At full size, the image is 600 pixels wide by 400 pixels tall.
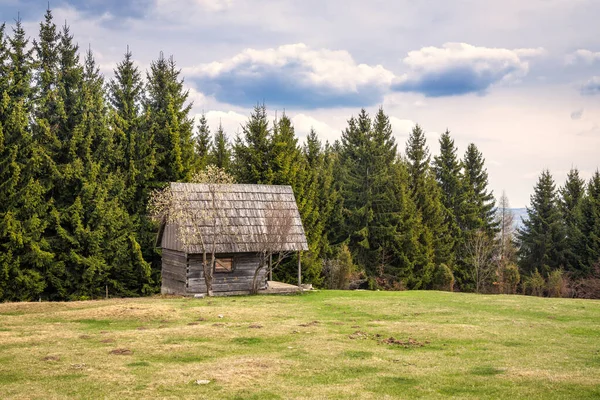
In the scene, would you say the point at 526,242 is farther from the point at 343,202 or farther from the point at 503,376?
the point at 503,376

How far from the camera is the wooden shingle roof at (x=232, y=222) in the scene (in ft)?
100.0

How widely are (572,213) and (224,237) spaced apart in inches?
1788

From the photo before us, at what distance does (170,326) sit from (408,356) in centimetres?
898

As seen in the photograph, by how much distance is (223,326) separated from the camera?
63.9ft

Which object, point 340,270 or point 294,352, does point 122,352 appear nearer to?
point 294,352

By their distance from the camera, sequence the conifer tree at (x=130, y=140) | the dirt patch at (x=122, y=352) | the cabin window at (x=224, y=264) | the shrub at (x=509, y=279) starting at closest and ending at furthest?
the dirt patch at (x=122, y=352) < the cabin window at (x=224, y=264) < the conifer tree at (x=130, y=140) < the shrub at (x=509, y=279)

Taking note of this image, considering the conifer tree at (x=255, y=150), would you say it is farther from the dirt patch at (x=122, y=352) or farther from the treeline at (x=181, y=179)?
the dirt patch at (x=122, y=352)

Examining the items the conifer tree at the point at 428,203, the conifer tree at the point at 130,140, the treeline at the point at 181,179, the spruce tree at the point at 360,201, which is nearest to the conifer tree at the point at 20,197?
the treeline at the point at 181,179

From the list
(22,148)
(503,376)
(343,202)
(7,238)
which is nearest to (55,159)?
(22,148)

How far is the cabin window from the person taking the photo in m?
31.5

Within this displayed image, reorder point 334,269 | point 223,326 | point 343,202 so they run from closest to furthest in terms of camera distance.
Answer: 1. point 223,326
2. point 334,269
3. point 343,202

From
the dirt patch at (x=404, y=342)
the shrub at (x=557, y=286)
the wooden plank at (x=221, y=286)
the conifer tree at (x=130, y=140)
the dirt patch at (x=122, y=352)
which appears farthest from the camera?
the shrub at (x=557, y=286)

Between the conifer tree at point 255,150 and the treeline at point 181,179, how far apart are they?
0.36 ft

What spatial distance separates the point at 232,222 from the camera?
31984 mm
